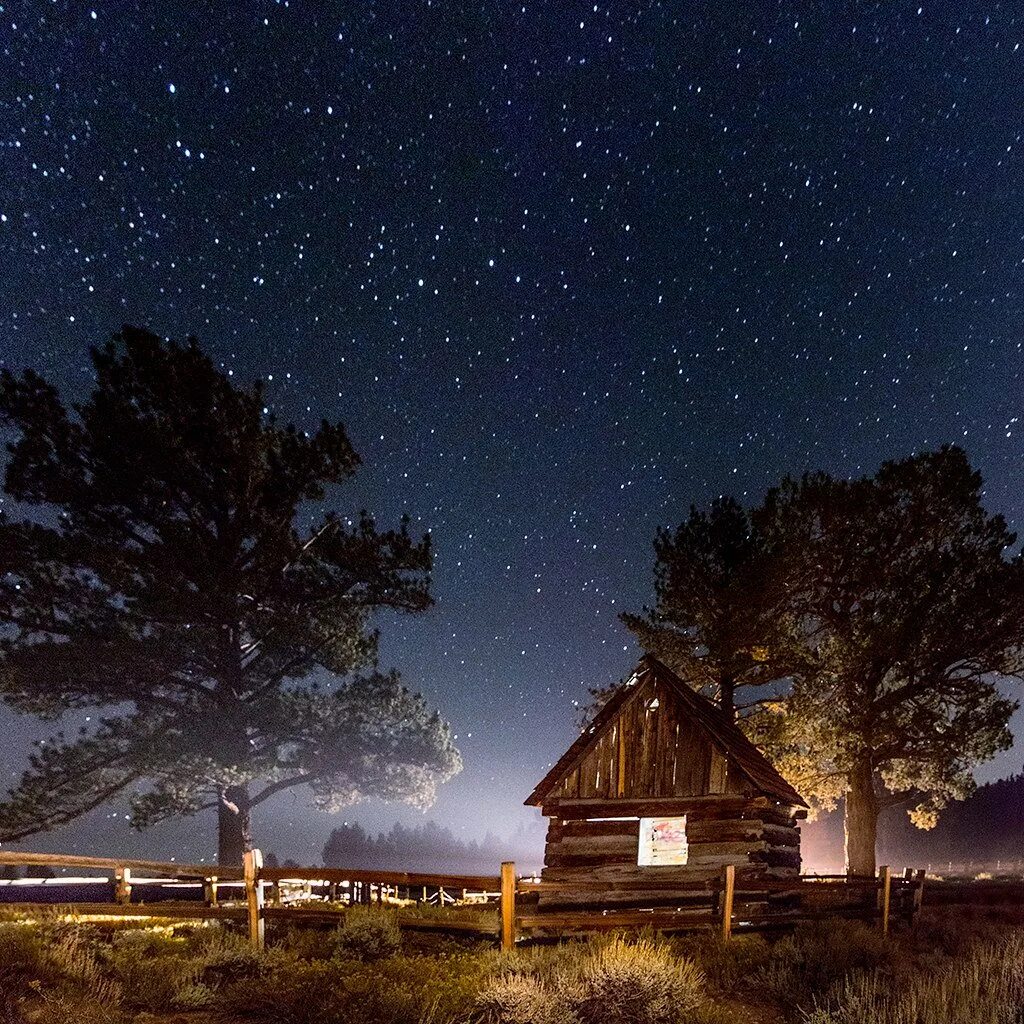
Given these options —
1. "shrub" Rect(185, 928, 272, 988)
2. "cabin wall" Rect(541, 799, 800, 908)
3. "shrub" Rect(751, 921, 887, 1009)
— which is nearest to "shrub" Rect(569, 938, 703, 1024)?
"shrub" Rect(751, 921, 887, 1009)

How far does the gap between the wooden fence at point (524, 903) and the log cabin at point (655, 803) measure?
45 cm

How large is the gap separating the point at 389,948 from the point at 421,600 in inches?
609

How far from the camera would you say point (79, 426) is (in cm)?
2402

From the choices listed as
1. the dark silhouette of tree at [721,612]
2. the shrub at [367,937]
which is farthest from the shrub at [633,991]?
the dark silhouette of tree at [721,612]

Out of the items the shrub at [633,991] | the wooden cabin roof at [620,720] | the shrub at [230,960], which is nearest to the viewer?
the shrub at [633,991]

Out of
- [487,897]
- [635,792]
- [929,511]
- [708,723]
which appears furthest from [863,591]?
[487,897]

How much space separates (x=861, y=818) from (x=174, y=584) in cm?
2424

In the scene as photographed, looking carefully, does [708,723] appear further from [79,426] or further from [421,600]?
[79,426]

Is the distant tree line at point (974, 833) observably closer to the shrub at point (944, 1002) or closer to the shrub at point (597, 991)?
the shrub at point (944, 1002)

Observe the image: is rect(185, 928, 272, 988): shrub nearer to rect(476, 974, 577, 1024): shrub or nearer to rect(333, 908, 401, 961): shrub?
rect(333, 908, 401, 961): shrub

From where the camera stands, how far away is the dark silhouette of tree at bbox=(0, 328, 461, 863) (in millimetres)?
23328

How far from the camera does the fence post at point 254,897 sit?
37.9 ft

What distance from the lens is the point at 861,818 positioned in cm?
2502

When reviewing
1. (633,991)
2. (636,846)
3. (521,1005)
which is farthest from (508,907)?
(636,846)
